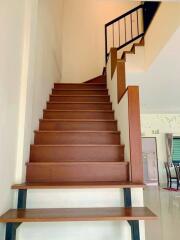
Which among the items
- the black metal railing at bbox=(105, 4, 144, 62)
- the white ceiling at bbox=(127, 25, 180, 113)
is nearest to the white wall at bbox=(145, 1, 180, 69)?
the white ceiling at bbox=(127, 25, 180, 113)

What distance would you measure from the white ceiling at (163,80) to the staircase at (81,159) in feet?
2.53

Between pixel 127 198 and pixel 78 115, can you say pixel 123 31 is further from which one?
pixel 127 198

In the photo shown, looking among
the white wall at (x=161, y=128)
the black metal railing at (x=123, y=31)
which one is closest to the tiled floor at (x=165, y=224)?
the white wall at (x=161, y=128)

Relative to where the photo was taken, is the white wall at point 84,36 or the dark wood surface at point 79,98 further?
the white wall at point 84,36

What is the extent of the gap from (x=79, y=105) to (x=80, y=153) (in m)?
1.52

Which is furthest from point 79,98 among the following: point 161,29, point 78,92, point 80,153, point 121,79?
point 161,29

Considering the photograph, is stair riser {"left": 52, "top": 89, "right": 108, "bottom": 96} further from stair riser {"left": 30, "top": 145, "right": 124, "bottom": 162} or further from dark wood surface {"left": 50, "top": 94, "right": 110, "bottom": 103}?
stair riser {"left": 30, "top": 145, "right": 124, "bottom": 162}

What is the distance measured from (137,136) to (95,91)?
2.64 meters

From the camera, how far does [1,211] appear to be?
1774mm

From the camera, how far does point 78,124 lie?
11.7 feet

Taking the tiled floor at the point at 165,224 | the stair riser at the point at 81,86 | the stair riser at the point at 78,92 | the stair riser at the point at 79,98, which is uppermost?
the stair riser at the point at 81,86

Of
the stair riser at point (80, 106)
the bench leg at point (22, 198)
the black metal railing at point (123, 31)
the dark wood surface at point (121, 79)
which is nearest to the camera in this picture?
the bench leg at point (22, 198)

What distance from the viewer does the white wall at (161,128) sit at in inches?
→ 321

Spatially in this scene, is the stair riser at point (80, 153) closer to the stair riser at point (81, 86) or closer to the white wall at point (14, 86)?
the white wall at point (14, 86)
